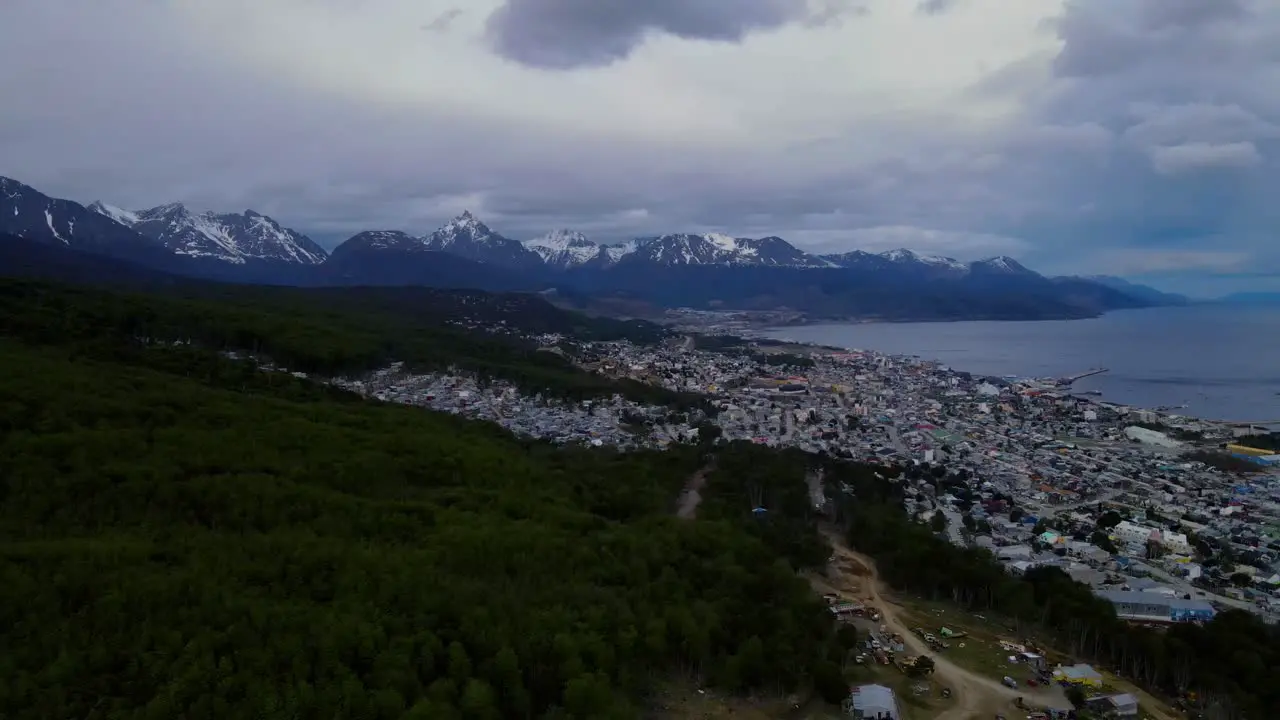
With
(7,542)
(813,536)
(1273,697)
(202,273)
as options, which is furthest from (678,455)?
(202,273)

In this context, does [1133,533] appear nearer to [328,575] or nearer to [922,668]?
[922,668]

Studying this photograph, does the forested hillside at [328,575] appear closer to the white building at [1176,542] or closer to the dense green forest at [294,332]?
the dense green forest at [294,332]

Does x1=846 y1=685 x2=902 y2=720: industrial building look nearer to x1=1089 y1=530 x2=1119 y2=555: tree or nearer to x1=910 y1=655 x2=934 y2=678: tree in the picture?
x1=910 y1=655 x2=934 y2=678: tree

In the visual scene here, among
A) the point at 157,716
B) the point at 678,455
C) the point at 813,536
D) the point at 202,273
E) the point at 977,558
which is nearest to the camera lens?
the point at 157,716

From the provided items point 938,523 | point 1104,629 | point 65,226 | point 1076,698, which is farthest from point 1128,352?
point 65,226

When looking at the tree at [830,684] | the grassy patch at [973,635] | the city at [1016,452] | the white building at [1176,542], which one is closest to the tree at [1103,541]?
the city at [1016,452]

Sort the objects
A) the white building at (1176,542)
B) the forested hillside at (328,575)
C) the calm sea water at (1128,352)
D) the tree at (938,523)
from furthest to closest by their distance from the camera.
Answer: the calm sea water at (1128,352) → the tree at (938,523) → the white building at (1176,542) → the forested hillside at (328,575)

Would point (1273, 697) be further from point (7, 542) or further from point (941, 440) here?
point (941, 440)
